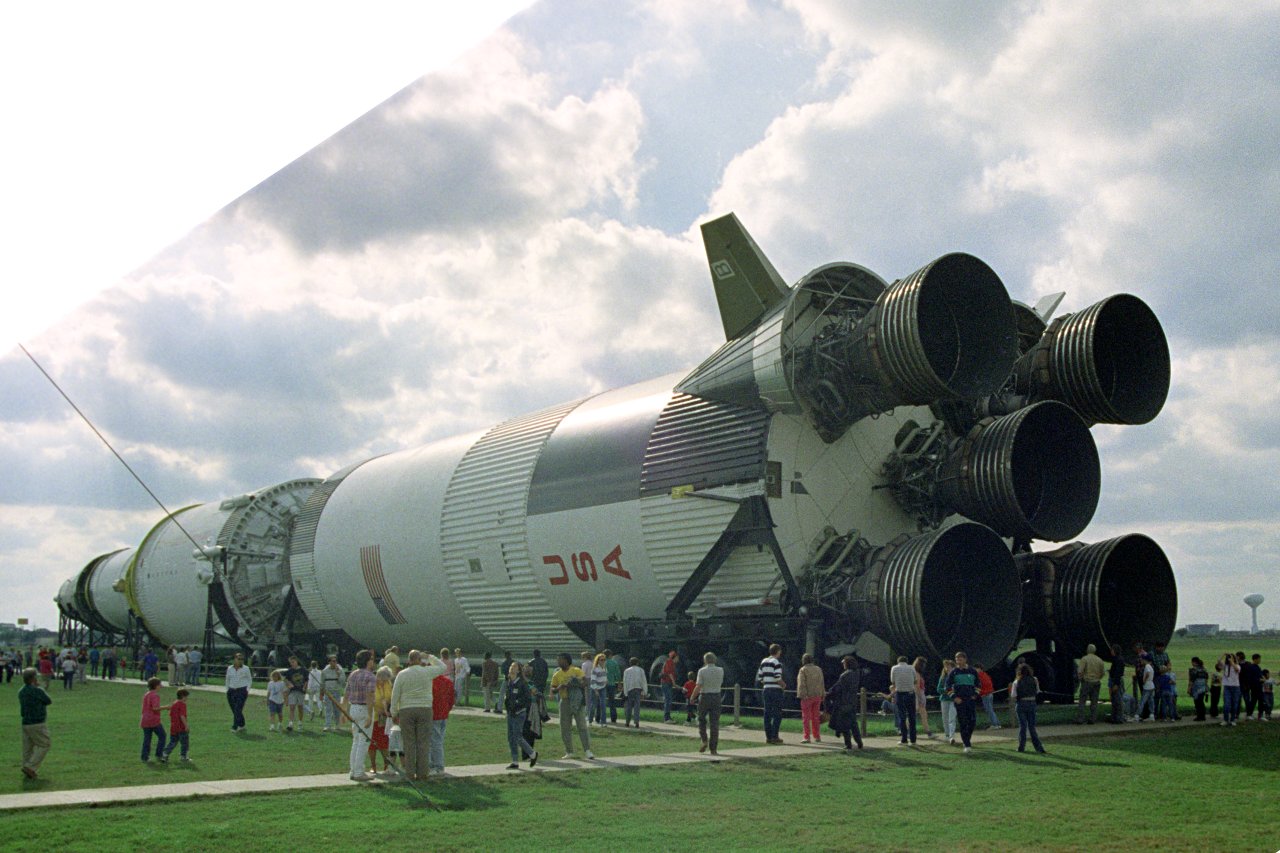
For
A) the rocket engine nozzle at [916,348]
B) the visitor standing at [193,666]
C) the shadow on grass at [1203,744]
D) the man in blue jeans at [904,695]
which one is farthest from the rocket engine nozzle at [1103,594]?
the visitor standing at [193,666]

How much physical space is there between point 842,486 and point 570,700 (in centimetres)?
826

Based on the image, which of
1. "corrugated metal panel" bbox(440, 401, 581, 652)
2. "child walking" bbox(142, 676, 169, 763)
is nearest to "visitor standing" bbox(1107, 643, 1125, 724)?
"corrugated metal panel" bbox(440, 401, 581, 652)

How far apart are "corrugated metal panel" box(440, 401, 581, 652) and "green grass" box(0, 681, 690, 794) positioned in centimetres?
357

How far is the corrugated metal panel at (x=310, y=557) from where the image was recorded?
3362cm

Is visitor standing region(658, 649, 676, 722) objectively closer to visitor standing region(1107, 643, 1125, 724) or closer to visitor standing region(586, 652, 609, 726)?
visitor standing region(586, 652, 609, 726)

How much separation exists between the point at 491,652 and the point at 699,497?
10003 millimetres

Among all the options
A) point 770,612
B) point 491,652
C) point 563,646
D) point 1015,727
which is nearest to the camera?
point 1015,727

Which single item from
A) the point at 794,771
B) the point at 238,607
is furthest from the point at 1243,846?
the point at 238,607

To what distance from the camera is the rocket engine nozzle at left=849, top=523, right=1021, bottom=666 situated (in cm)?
1803

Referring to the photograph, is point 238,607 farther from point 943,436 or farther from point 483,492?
point 943,436

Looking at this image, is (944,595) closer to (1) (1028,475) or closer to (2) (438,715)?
(1) (1028,475)

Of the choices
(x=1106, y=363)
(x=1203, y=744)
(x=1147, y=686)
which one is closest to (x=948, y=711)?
(x=1203, y=744)

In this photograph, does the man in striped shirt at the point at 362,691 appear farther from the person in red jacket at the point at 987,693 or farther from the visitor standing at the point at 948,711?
the person in red jacket at the point at 987,693

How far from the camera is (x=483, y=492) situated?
26.2m
